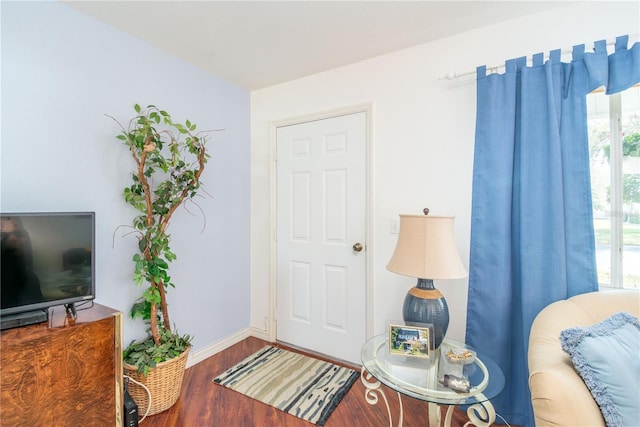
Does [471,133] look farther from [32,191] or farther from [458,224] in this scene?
[32,191]

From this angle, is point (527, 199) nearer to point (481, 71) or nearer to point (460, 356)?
point (481, 71)

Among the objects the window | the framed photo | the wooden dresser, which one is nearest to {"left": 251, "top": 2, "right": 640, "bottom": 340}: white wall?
the window

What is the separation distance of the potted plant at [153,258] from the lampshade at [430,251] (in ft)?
4.66

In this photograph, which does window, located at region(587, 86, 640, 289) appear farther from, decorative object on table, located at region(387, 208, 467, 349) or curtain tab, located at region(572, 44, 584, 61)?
decorative object on table, located at region(387, 208, 467, 349)

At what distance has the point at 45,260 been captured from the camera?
4.43ft

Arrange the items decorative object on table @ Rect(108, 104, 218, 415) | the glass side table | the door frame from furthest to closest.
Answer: the door frame
decorative object on table @ Rect(108, 104, 218, 415)
the glass side table

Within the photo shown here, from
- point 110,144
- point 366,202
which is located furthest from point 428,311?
point 110,144

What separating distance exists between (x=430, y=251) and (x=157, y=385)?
69.7 inches

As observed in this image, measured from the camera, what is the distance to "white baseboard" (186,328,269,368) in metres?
2.32

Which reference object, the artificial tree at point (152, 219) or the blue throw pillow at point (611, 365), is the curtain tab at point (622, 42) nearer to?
the blue throw pillow at point (611, 365)

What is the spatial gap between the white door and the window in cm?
138

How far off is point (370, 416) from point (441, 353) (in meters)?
0.70

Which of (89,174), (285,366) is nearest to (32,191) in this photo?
(89,174)

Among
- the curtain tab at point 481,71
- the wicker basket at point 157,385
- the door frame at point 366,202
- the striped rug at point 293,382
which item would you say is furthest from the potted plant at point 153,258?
the curtain tab at point 481,71
